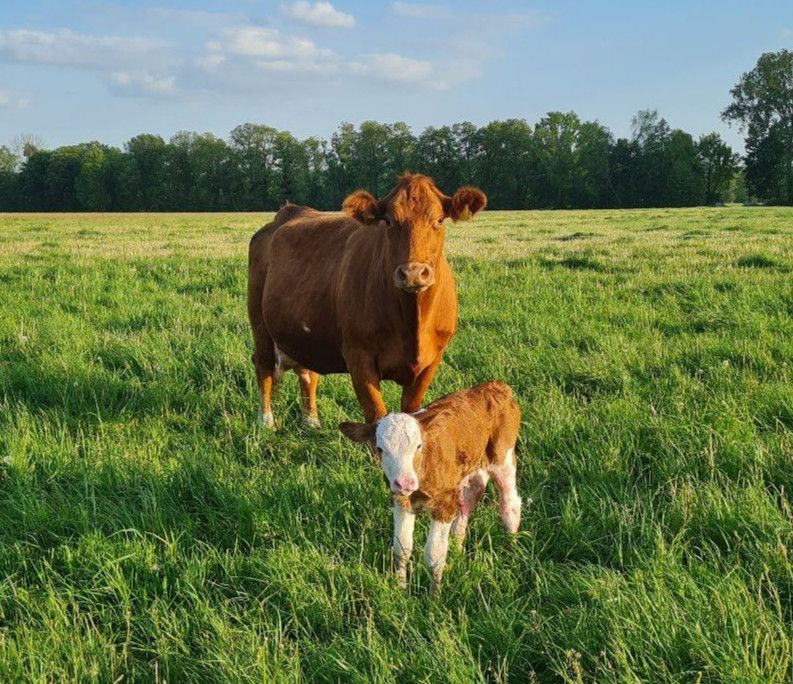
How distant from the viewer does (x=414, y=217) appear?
4.30m

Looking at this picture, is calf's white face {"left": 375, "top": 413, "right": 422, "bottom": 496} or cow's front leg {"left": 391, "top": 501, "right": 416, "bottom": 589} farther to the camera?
cow's front leg {"left": 391, "top": 501, "right": 416, "bottom": 589}

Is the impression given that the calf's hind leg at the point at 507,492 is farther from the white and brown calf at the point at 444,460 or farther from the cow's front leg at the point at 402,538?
the cow's front leg at the point at 402,538

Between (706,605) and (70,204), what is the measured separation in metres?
109

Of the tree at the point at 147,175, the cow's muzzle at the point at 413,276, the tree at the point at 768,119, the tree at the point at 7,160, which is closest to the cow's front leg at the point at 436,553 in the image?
the cow's muzzle at the point at 413,276

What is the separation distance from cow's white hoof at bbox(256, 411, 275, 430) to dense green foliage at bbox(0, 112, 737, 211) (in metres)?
80.1

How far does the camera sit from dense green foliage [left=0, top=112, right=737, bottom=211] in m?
82.2

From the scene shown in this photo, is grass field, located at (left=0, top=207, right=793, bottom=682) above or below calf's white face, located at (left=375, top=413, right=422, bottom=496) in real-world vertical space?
below

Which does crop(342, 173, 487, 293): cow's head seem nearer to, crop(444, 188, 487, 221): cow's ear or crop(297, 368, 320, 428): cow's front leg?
crop(444, 188, 487, 221): cow's ear

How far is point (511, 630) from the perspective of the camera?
101 inches

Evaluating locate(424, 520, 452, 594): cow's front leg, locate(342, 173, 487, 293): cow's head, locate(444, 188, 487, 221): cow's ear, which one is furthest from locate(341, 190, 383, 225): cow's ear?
locate(424, 520, 452, 594): cow's front leg

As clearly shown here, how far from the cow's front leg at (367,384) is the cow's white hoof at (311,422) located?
30.4 inches

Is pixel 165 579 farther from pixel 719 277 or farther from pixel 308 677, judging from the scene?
pixel 719 277

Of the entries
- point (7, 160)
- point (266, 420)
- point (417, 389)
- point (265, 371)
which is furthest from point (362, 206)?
point (7, 160)

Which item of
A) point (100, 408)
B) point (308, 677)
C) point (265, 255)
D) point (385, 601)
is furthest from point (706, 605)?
point (265, 255)
